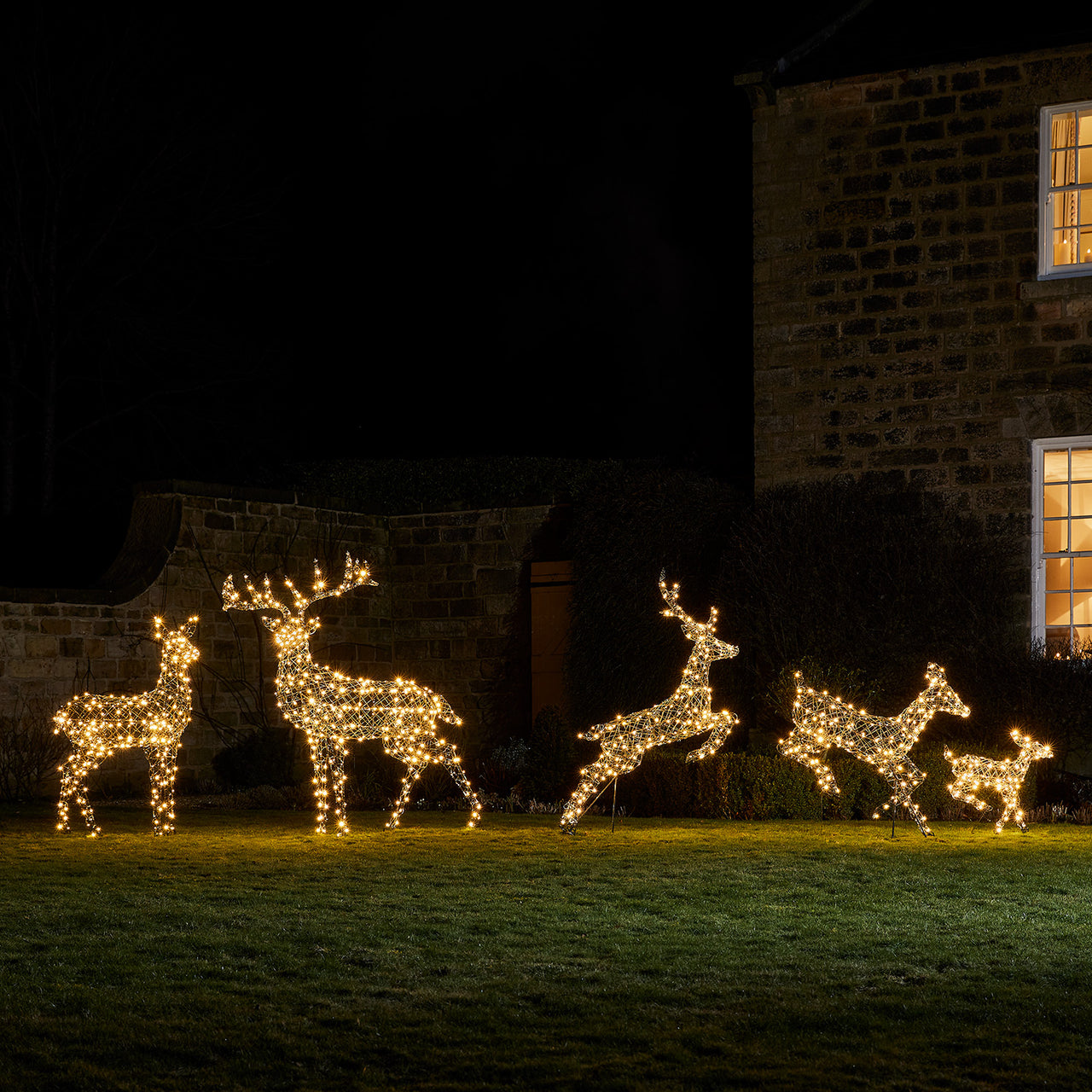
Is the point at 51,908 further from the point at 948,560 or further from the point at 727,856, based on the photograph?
the point at 948,560

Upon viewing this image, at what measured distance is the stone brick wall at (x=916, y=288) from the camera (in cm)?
1447

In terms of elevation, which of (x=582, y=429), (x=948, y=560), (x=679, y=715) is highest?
(x=582, y=429)

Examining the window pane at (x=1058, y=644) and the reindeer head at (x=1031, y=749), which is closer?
the reindeer head at (x=1031, y=749)

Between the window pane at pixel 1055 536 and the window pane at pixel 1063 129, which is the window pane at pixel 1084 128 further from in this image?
the window pane at pixel 1055 536

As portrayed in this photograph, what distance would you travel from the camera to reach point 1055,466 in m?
14.8

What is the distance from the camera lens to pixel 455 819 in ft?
42.0

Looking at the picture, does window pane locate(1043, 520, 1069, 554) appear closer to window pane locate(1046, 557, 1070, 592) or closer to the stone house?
the stone house

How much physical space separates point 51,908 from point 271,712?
9.02 metres

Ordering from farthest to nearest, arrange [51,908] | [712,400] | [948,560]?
1. [712,400]
2. [948,560]
3. [51,908]

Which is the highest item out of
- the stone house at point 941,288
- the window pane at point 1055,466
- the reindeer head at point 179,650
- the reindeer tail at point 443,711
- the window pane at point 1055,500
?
the stone house at point 941,288

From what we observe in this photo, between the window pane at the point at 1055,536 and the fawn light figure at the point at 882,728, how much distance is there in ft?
12.8

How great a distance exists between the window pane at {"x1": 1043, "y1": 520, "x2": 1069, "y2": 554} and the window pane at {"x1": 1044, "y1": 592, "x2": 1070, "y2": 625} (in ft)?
1.48

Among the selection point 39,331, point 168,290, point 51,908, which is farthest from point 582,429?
point 51,908

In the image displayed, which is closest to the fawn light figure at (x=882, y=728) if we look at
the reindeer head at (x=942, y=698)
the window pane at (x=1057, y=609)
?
the reindeer head at (x=942, y=698)
